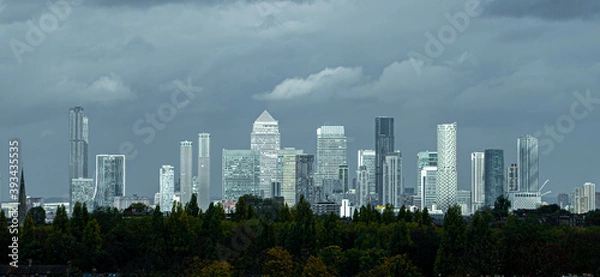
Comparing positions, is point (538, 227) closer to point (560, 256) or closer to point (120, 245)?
point (560, 256)

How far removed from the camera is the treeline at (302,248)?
82.8 meters

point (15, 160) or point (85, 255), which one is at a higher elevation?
point (15, 160)

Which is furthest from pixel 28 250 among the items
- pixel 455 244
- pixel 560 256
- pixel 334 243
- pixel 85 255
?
pixel 560 256

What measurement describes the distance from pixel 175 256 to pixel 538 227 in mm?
30305

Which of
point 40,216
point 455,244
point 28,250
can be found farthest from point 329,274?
point 40,216

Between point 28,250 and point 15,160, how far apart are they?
86.8ft

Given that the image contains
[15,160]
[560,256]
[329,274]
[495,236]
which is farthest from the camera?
[495,236]

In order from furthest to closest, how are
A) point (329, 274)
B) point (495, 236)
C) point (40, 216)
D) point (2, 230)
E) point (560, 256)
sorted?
point (40, 216), point (2, 230), point (495, 236), point (560, 256), point (329, 274)

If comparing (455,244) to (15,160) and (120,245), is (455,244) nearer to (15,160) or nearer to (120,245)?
(120,245)

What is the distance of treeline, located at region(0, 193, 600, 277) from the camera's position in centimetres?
8281

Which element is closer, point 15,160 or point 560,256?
point 15,160

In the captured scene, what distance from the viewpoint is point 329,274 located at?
80.9 metres

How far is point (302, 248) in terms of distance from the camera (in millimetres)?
94812

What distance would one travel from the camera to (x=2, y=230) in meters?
101
